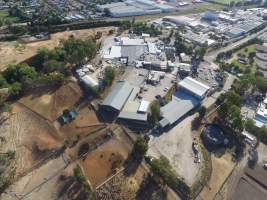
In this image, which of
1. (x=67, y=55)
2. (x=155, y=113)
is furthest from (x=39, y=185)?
(x=67, y=55)

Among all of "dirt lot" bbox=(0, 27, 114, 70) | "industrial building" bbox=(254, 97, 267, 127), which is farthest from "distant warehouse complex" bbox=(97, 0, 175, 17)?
"industrial building" bbox=(254, 97, 267, 127)

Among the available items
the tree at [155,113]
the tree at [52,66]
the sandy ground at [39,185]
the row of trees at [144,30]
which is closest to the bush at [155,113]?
the tree at [155,113]

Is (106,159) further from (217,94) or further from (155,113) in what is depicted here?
(217,94)

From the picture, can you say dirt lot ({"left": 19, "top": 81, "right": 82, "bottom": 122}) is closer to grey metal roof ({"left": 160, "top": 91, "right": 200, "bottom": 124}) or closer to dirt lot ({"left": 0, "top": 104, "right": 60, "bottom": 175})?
dirt lot ({"left": 0, "top": 104, "right": 60, "bottom": 175})

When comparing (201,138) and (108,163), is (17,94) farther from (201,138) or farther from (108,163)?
(201,138)

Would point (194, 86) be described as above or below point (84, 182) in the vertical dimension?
above

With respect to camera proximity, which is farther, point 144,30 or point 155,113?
point 144,30

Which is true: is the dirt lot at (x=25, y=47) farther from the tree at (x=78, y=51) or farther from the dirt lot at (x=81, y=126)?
the dirt lot at (x=81, y=126)
